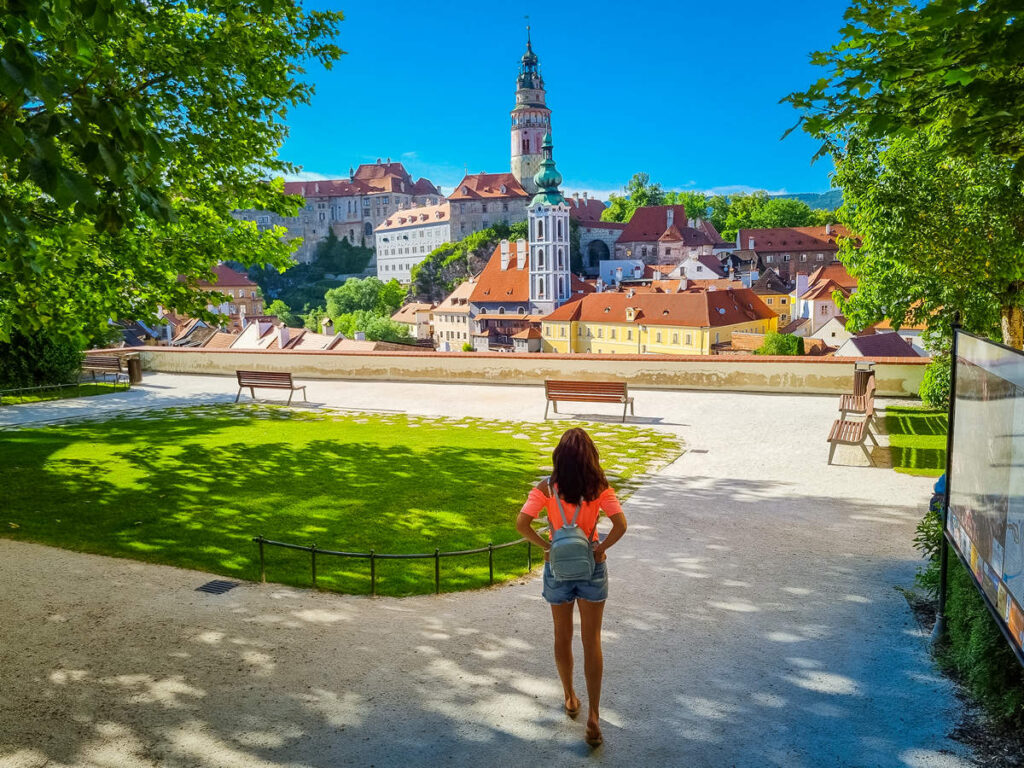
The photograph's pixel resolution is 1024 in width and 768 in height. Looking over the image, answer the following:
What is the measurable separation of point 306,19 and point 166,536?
9514mm

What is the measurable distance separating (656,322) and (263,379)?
7674 cm

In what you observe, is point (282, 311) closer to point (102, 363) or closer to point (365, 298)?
point (365, 298)

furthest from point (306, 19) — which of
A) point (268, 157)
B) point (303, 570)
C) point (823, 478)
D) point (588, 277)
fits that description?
point (588, 277)

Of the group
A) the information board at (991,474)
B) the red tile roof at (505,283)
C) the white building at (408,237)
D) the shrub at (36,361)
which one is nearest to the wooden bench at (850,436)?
the information board at (991,474)

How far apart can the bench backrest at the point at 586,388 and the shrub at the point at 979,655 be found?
390 inches

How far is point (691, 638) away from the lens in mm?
6238

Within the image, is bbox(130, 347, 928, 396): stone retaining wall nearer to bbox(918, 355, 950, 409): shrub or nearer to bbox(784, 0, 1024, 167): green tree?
bbox(918, 355, 950, 409): shrub

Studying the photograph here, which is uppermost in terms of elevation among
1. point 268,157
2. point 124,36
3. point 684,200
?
point 684,200

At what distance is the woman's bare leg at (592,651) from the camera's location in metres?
4.80

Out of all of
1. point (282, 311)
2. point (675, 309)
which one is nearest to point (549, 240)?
point (675, 309)

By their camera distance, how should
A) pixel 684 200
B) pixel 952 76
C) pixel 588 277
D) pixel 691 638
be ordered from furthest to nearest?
pixel 684 200 < pixel 588 277 < pixel 691 638 < pixel 952 76

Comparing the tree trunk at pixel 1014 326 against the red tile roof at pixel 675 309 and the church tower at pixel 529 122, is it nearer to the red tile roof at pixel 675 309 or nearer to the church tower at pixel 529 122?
the red tile roof at pixel 675 309

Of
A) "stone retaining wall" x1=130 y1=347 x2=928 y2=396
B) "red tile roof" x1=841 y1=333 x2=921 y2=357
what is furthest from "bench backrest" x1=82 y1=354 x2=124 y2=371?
"red tile roof" x1=841 y1=333 x2=921 y2=357

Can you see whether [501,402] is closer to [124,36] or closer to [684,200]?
[124,36]
